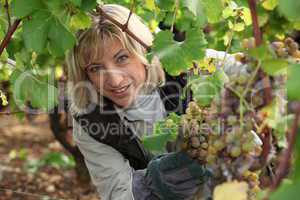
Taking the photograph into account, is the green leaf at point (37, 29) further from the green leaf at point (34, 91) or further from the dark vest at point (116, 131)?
the dark vest at point (116, 131)

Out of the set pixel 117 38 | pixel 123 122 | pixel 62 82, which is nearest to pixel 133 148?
pixel 123 122

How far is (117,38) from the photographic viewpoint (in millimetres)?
2484

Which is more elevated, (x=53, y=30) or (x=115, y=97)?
(x=53, y=30)

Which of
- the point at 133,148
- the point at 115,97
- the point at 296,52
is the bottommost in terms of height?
the point at 133,148

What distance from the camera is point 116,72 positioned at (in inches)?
99.3

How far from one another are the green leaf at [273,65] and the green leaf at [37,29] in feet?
2.73

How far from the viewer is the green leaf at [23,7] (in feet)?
5.17

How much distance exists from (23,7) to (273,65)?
0.83 meters

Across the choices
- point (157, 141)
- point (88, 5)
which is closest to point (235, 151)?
point (157, 141)

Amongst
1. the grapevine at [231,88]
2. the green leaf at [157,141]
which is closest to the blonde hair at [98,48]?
the grapevine at [231,88]

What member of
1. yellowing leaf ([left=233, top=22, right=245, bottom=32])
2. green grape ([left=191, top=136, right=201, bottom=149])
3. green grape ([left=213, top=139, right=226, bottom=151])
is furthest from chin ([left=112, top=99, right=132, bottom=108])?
green grape ([left=213, top=139, right=226, bottom=151])

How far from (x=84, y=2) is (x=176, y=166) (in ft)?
1.67

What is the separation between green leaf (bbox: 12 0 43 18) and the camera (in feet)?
5.17

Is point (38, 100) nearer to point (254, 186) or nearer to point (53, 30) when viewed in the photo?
point (53, 30)
